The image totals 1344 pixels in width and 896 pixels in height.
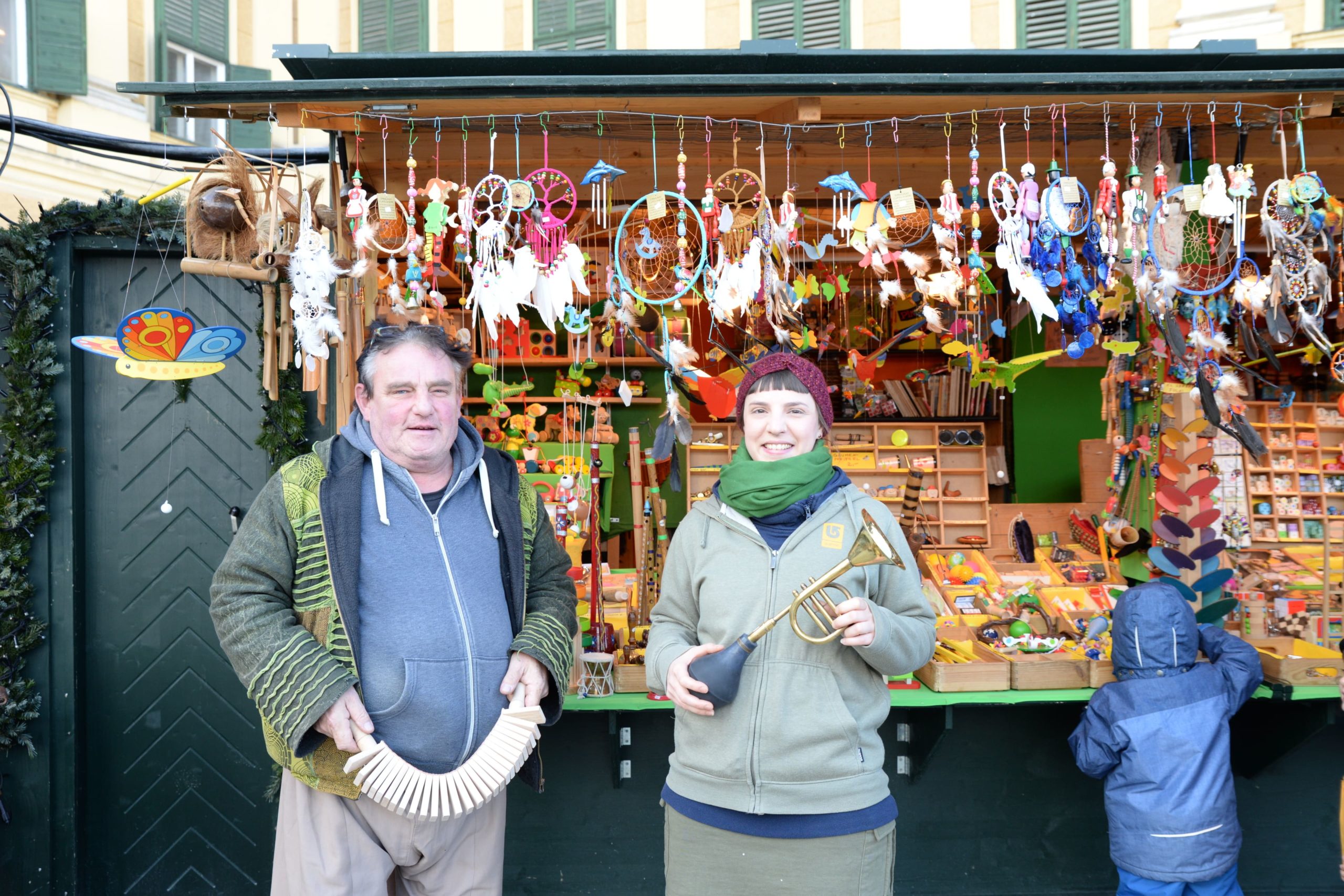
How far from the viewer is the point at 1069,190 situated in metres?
2.87

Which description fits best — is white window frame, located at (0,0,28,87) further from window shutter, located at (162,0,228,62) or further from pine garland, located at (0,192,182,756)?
pine garland, located at (0,192,182,756)

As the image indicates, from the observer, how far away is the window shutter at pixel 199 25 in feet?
26.1

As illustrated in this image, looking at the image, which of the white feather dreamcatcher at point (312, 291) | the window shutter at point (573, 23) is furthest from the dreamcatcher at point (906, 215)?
the window shutter at point (573, 23)

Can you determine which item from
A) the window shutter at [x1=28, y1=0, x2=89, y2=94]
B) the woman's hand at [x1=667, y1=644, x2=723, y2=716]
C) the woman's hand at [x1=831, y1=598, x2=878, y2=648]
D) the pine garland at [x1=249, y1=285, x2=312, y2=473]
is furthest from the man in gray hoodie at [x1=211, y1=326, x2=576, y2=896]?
the window shutter at [x1=28, y1=0, x2=89, y2=94]

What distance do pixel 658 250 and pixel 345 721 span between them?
175 cm

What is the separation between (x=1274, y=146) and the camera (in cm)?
363

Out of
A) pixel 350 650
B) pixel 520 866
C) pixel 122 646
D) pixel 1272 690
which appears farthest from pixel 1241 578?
pixel 122 646

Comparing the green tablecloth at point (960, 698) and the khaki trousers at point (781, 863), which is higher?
the green tablecloth at point (960, 698)

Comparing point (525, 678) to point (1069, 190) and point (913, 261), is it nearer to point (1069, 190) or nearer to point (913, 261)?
point (913, 261)

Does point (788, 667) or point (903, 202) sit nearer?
point (788, 667)

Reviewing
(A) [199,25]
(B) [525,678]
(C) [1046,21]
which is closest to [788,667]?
(B) [525,678]

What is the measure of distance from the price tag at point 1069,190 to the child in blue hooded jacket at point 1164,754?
117 cm

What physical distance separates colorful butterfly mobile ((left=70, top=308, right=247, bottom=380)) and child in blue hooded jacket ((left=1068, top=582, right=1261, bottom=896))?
2.85 metres

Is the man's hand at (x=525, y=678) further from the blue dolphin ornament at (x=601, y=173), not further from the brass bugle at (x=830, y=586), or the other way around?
the blue dolphin ornament at (x=601, y=173)
